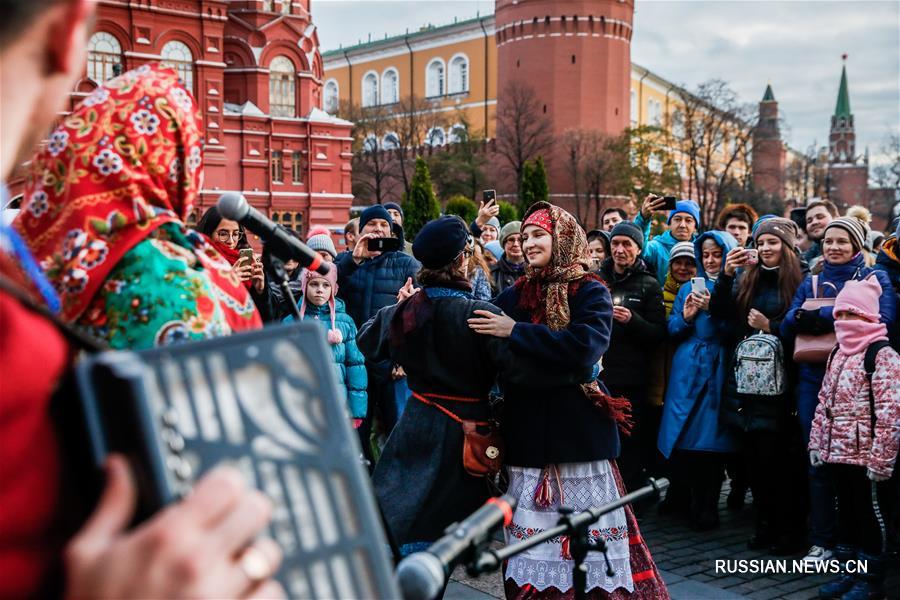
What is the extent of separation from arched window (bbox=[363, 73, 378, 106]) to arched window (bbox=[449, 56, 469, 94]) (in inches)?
422

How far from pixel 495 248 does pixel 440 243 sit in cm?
506

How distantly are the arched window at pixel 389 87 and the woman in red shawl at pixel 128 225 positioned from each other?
8675 centimetres

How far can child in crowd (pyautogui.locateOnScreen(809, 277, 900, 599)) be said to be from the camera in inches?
215

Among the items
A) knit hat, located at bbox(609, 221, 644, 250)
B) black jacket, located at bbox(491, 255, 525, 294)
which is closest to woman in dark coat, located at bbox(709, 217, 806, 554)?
knit hat, located at bbox(609, 221, 644, 250)

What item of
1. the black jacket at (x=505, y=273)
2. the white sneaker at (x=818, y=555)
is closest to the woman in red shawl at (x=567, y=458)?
the white sneaker at (x=818, y=555)

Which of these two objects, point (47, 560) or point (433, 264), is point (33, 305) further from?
point (433, 264)

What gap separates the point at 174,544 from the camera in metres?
0.99

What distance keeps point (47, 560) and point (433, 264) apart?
3699mm

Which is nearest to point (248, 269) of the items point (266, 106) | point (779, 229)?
point (779, 229)

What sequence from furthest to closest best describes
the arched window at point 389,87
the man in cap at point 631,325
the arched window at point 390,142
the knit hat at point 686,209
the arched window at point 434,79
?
the arched window at point 389,87 → the arched window at point 434,79 → the arched window at point 390,142 → the knit hat at point 686,209 → the man in cap at point 631,325

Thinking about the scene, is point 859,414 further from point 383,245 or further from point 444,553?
point 444,553

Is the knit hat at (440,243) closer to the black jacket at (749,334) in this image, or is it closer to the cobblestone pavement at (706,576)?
the cobblestone pavement at (706,576)

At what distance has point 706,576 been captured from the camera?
19.9ft

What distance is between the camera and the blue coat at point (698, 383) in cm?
724
